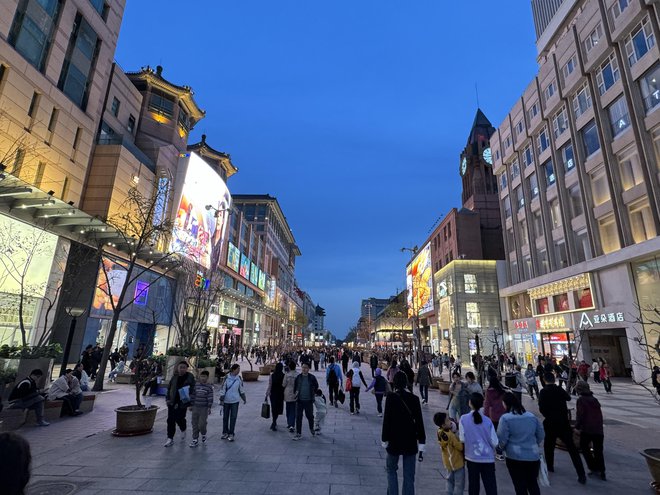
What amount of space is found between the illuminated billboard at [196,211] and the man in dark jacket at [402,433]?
3133cm

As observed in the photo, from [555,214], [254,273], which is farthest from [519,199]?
[254,273]

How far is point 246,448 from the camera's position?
811 centimetres

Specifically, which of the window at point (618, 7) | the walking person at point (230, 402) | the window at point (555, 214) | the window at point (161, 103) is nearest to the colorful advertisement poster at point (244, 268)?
the window at point (161, 103)

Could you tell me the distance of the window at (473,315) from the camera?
4703cm

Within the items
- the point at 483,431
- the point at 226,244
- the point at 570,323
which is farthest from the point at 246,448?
the point at 226,244

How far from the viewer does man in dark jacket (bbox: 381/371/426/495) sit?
499 centimetres

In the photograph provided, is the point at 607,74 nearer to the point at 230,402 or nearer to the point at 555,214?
the point at 555,214

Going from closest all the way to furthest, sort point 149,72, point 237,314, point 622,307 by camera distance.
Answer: point 622,307
point 149,72
point 237,314

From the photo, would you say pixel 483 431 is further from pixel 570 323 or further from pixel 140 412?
pixel 570 323

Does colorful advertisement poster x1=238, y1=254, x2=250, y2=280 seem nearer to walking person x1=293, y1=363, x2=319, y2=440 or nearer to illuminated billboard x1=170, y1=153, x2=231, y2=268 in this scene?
illuminated billboard x1=170, y1=153, x2=231, y2=268

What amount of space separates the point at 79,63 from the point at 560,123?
40.2 m

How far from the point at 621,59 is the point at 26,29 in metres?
39.0

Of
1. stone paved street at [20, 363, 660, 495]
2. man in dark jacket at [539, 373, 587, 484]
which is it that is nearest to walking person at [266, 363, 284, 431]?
stone paved street at [20, 363, 660, 495]

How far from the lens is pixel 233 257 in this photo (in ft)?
177
